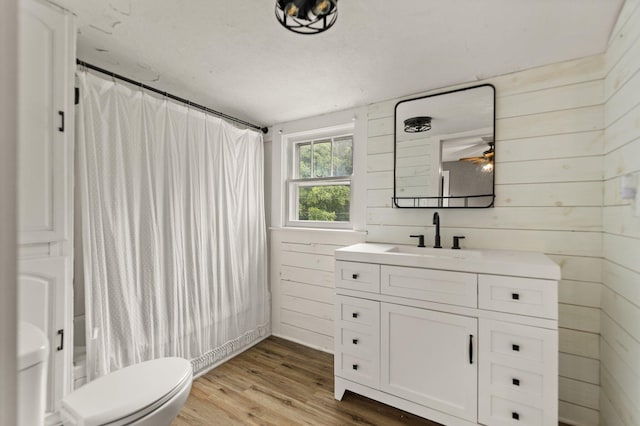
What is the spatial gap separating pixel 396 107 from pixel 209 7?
148cm

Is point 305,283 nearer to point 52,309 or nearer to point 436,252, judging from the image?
point 436,252

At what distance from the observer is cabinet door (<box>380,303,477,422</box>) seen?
158cm

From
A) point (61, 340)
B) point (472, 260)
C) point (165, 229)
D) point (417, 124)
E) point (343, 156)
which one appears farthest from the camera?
point (343, 156)

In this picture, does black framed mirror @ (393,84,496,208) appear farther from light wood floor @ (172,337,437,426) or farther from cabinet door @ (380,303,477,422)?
light wood floor @ (172,337,437,426)

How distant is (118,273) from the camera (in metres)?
1.72

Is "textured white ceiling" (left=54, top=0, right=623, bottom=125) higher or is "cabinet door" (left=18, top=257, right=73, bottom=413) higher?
"textured white ceiling" (left=54, top=0, right=623, bottom=125)

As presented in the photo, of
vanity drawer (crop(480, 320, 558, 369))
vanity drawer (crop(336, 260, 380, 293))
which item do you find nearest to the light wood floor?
vanity drawer (crop(480, 320, 558, 369))

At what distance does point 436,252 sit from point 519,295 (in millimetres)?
577

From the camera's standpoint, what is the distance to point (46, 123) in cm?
130

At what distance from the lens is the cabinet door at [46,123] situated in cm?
123

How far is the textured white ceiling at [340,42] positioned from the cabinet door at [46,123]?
0.41 ft

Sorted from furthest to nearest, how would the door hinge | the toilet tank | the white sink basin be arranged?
1. the white sink basin
2. the door hinge
3. the toilet tank

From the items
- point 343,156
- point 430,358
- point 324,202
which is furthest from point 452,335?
point 343,156

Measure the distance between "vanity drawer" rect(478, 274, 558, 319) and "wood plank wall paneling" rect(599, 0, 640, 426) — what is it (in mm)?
285
